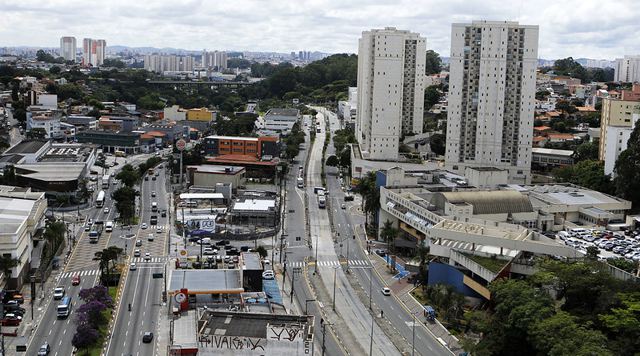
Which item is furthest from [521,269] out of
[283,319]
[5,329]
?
[5,329]

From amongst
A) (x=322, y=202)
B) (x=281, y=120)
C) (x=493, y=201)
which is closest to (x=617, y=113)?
(x=493, y=201)

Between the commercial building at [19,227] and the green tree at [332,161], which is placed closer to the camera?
the commercial building at [19,227]

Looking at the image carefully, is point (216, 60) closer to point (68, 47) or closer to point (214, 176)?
point (68, 47)

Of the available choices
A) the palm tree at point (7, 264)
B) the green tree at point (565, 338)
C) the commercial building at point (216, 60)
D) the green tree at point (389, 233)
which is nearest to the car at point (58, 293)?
the palm tree at point (7, 264)

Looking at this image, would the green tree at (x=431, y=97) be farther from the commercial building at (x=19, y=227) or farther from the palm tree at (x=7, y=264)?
the palm tree at (x=7, y=264)

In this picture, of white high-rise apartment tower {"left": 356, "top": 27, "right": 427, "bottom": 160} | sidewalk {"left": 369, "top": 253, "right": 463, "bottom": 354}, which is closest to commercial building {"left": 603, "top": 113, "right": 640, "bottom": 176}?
white high-rise apartment tower {"left": 356, "top": 27, "right": 427, "bottom": 160}

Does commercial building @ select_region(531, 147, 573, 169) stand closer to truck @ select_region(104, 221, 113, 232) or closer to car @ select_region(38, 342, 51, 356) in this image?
truck @ select_region(104, 221, 113, 232)

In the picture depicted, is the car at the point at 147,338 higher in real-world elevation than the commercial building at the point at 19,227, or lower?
lower
